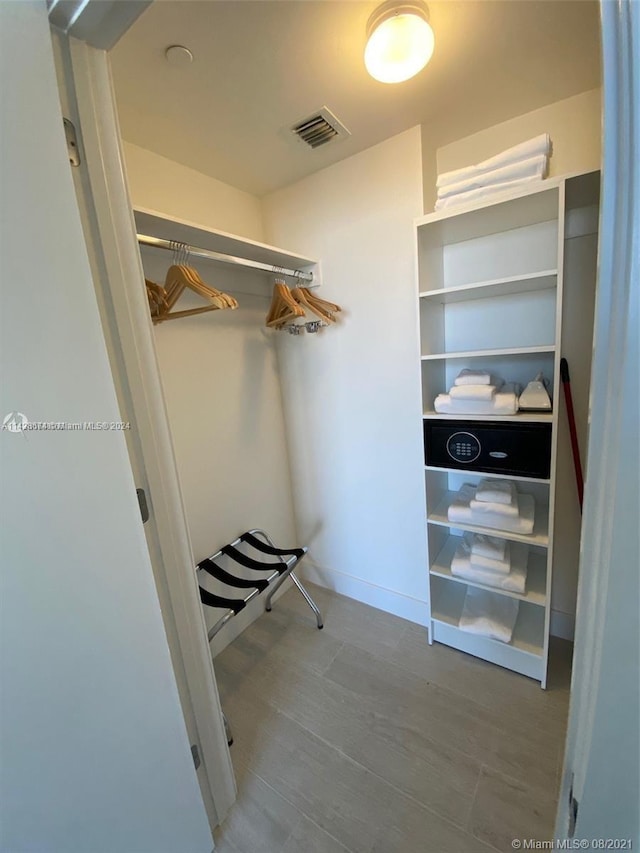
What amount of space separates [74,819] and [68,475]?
2.53 feet

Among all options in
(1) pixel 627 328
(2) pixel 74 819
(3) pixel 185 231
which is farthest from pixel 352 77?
(2) pixel 74 819

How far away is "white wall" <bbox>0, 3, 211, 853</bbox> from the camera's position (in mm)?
609

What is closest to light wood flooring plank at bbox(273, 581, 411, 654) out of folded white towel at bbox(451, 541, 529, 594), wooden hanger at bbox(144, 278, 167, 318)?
folded white towel at bbox(451, 541, 529, 594)

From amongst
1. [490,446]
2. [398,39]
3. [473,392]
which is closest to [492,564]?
[490,446]

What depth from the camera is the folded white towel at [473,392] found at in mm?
1381

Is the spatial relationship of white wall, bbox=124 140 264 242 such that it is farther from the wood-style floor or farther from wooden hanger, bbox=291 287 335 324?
the wood-style floor

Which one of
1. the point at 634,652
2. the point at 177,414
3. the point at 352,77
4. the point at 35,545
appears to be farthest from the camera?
the point at 177,414

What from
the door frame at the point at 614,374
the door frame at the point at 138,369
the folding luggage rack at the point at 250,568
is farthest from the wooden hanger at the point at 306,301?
A: the door frame at the point at 614,374

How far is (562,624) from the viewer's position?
1.72 meters

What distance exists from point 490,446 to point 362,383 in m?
0.75

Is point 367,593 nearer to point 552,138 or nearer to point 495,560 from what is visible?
point 495,560

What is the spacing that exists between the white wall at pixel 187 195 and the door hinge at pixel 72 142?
65 centimetres

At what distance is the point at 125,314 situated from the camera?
825 mm

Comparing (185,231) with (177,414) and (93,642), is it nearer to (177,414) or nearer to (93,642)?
(177,414)
